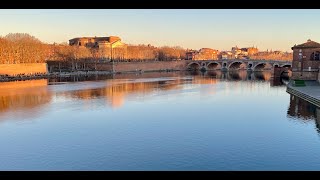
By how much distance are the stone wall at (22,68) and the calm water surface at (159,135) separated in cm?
2293

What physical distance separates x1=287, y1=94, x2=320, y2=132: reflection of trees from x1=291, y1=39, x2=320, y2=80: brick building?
9468 mm

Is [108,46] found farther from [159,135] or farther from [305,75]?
[159,135]

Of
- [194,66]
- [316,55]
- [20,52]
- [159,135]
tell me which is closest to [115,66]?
[20,52]

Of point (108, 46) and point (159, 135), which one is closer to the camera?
point (159, 135)

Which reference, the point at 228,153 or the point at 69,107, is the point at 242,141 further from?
the point at 69,107

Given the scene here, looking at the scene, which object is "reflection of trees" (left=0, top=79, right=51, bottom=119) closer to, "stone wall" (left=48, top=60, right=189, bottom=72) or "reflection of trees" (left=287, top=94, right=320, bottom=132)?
"reflection of trees" (left=287, top=94, right=320, bottom=132)

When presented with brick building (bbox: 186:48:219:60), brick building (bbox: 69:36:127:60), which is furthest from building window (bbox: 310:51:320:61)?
brick building (bbox: 186:48:219:60)

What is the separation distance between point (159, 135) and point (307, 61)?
20628mm

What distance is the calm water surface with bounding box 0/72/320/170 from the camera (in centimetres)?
902

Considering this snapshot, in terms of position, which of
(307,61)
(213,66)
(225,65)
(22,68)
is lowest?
(213,66)

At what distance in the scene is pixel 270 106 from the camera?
738 inches

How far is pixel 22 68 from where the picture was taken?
43.2 metres
